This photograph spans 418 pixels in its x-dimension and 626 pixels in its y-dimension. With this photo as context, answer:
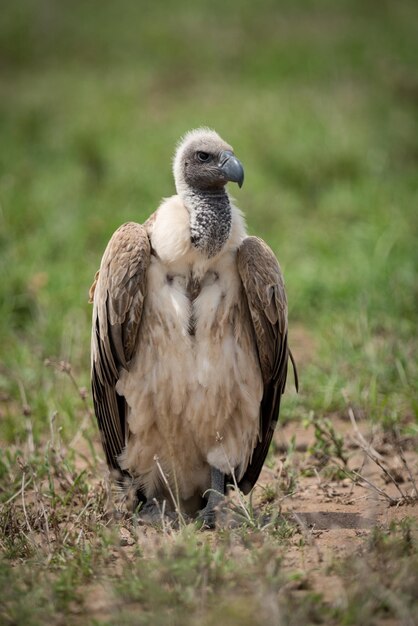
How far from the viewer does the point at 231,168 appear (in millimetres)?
4320

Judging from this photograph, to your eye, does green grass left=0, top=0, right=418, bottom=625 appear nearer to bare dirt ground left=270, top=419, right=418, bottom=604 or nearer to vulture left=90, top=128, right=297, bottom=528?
bare dirt ground left=270, top=419, right=418, bottom=604

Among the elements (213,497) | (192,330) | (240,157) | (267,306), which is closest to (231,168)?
(267,306)

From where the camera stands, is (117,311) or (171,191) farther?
(171,191)

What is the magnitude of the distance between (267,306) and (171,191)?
199 inches

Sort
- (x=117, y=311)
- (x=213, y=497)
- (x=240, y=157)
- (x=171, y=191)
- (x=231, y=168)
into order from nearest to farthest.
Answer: (x=117, y=311)
(x=231, y=168)
(x=213, y=497)
(x=171, y=191)
(x=240, y=157)

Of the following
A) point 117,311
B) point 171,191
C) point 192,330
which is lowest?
point 192,330

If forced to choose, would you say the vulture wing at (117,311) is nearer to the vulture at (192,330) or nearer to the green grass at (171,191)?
the vulture at (192,330)

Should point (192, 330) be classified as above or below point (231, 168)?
below

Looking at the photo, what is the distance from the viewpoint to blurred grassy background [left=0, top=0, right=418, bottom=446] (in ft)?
20.5

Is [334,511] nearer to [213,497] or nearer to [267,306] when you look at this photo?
[213,497]

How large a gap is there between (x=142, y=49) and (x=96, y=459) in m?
9.59

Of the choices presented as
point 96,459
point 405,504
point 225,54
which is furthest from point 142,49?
point 405,504

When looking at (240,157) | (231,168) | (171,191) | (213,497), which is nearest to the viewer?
(231,168)

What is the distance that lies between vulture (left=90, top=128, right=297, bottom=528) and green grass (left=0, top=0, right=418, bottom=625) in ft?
1.49
